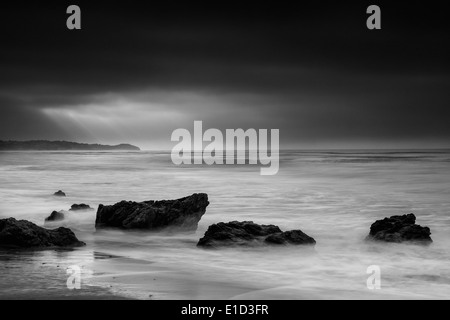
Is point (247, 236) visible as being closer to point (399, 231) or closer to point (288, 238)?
point (288, 238)

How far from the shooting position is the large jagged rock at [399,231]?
44.1ft

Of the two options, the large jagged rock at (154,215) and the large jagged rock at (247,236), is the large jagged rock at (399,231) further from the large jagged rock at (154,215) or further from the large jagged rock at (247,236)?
the large jagged rock at (154,215)

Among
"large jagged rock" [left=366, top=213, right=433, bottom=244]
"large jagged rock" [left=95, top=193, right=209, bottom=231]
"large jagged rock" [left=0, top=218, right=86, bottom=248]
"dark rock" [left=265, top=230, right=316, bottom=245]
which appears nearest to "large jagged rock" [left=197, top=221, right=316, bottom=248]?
"dark rock" [left=265, top=230, right=316, bottom=245]

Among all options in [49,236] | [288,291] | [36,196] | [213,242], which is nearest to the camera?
[288,291]

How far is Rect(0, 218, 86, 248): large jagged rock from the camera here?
1156cm

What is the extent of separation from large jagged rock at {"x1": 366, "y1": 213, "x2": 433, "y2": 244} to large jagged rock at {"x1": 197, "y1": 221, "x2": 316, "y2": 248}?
6.27ft

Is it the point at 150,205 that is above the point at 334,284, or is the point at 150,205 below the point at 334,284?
above

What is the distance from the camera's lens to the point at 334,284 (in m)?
10.0

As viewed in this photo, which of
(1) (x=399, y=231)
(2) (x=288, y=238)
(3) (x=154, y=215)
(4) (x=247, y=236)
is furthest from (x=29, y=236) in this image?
(1) (x=399, y=231)

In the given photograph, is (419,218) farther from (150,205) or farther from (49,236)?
(49,236)

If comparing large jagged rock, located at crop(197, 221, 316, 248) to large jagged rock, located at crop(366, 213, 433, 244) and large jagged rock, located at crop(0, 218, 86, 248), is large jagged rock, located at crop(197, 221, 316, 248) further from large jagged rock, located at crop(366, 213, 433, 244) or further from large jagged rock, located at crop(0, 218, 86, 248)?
large jagged rock, located at crop(0, 218, 86, 248)

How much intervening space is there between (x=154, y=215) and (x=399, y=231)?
6.54 m
